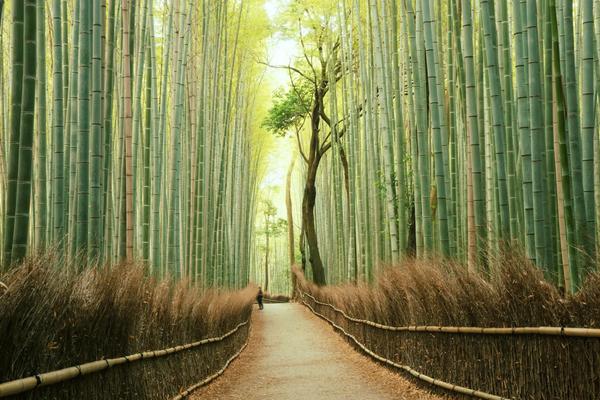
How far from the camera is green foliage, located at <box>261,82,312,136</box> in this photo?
15.5 meters

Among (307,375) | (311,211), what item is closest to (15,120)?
(307,375)

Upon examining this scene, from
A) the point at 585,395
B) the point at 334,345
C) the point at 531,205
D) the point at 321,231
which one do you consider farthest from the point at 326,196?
the point at 585,395

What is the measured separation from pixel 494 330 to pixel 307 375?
309 cm

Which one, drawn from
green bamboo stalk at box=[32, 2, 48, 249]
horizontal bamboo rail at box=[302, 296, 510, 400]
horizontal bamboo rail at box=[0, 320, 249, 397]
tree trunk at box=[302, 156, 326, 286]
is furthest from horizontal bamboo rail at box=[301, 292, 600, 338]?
tree trunk at box=[302, 156, 326, 286]

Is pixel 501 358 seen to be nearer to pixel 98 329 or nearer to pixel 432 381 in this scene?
pixel 432 381

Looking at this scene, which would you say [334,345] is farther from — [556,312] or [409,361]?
[556,312]

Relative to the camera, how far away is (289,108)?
15.5m

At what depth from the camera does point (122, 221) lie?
4797 mm

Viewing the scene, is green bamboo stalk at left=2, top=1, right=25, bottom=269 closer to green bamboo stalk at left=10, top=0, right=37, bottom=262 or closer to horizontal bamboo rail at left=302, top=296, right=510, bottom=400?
green bamboo stalk at left=10, top=0, right=37, bottom=262

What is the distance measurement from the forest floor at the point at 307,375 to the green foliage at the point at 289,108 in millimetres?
6414

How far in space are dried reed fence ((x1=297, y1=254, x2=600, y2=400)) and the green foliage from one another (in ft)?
31.0

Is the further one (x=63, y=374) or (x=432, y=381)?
(x=432, y=381)

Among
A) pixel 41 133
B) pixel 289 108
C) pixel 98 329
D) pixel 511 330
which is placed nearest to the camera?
pixel 98 329

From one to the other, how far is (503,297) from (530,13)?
1648mm
